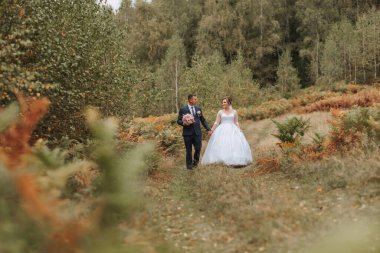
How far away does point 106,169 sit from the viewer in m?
2.81

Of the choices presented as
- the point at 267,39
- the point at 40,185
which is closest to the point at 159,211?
the point at 40,185

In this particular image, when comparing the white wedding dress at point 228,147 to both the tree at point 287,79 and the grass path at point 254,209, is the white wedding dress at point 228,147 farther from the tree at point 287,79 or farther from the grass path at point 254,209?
the tree at point 287,79

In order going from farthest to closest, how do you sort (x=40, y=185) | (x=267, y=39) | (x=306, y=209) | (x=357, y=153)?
(x=267, y=39)
(x=357, y=153)
(x=306, y=209)
(x=40, y=185)

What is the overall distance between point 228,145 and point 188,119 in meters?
1.62

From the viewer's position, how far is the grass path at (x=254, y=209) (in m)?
5.84

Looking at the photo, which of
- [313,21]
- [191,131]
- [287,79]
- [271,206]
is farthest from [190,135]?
[313,21]

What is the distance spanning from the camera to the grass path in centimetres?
584

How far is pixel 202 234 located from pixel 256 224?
842mm

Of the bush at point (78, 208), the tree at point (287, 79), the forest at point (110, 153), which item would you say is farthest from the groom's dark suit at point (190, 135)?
the tree at point (287, 79)

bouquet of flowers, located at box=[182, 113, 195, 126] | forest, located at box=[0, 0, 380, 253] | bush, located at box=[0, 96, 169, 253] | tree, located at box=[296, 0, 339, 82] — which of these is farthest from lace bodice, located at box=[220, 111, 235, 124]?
tree, located at box=[296, 0, 339, 82]

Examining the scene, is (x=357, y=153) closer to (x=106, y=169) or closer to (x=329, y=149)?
(x=329, y=149)

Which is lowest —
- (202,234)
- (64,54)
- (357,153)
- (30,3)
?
(202,234)

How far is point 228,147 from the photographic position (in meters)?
12.9

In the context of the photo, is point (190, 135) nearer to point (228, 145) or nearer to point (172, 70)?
point (228, 145)
